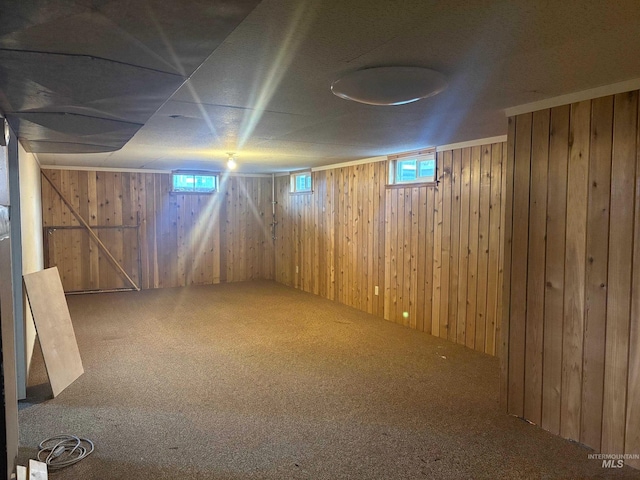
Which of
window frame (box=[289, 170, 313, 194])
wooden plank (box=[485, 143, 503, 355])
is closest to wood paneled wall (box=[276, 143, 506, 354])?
wooden plank (box=[485, 143, 503, 355])

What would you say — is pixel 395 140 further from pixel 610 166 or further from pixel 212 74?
pixel 212 74

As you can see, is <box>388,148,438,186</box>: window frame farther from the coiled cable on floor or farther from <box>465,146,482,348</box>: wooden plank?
the coiled cable on floor

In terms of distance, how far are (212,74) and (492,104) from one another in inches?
68.8

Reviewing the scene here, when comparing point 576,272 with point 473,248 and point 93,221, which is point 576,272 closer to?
point 473,248

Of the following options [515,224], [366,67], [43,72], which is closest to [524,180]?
[515,224]

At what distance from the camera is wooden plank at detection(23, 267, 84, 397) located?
3365mm

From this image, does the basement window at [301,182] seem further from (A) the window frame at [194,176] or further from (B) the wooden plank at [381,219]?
(B) the wooden plank at [381,219]

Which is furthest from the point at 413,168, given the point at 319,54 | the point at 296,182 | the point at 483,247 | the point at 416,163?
the point at 319,54

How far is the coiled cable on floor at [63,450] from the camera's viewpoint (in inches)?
94.0

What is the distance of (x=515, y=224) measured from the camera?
2.94 metres

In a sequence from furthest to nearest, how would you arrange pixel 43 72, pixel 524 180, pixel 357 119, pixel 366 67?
pixel 357 119 → pixel 524 180 → pixel 366 67 → pixel 43 72

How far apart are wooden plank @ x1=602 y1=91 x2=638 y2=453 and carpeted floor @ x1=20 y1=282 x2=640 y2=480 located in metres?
0.31

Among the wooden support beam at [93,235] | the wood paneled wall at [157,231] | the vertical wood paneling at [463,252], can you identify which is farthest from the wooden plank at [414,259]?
the wooden support beam at [93,235]

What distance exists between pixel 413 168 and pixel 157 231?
468cm
